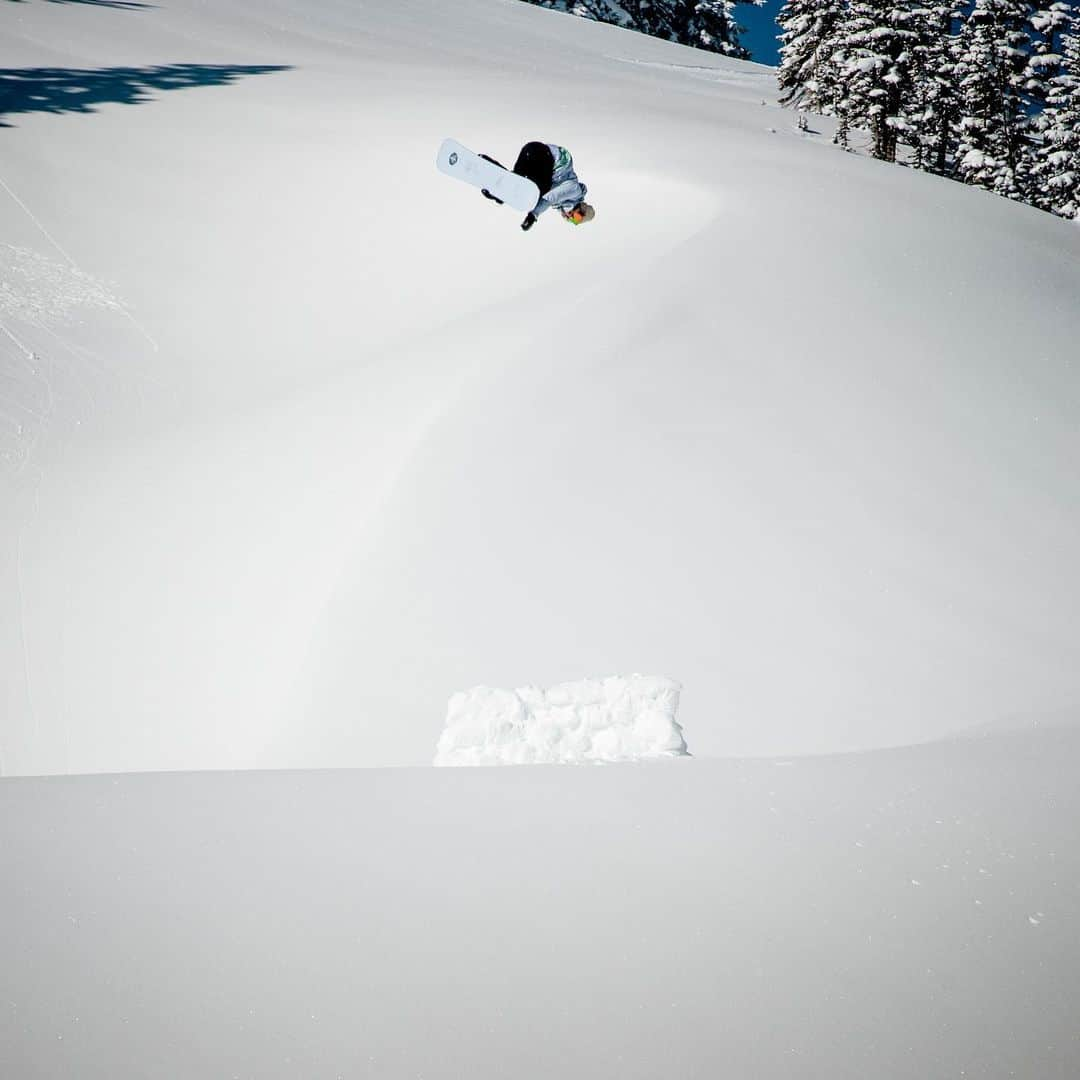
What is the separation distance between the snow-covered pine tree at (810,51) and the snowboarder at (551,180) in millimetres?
A: 15207

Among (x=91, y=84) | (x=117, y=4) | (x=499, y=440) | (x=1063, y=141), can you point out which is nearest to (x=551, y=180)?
(x=499, y=440)

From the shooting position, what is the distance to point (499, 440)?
209 inches

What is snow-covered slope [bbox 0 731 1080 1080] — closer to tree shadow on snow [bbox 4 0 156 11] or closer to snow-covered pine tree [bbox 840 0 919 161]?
tree shadow on snow [bbox 4 0 156 11]

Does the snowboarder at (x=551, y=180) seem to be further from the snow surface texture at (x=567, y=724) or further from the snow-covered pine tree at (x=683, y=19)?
the snow-covered pine tree at (x=683, y=19)

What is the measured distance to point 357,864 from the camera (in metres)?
2.27

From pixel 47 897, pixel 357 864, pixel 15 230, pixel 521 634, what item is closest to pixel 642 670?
pixel 521 634

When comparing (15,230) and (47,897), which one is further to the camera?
(15,230)

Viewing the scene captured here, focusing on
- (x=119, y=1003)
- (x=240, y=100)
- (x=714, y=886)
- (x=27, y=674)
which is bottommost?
(x=27, y=674)

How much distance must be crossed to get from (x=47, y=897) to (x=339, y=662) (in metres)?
2.17

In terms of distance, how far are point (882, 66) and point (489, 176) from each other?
16.3 meters

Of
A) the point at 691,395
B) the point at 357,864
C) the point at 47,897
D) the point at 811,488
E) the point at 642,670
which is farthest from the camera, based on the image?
the point at 691,395

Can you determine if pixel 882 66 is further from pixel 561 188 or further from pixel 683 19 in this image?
pixel 683 19

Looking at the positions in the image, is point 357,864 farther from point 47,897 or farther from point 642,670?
point 642,670

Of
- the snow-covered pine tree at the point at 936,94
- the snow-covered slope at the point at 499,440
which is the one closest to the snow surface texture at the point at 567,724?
the snow-covered slope at the point at 499,440
